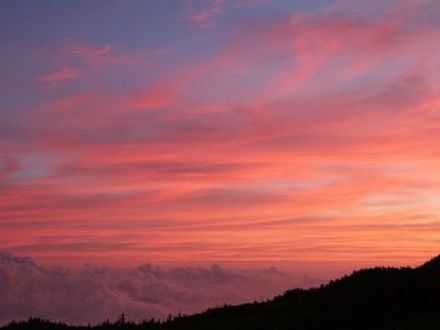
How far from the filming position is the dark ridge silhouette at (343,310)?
33844mm

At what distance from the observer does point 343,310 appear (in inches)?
1432

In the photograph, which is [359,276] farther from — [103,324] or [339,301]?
[103,324]

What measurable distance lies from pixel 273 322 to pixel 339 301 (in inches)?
229

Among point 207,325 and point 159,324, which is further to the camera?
point 159,324

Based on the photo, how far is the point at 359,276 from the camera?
43594mm

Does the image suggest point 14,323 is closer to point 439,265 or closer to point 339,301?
point 339,301

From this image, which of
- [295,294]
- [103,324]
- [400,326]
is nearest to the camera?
[400,326]

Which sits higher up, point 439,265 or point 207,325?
point 439,265

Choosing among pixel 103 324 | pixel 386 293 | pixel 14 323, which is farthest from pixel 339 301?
pixel 14 323

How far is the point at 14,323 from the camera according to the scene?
39.5m

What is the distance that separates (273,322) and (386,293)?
874 cm

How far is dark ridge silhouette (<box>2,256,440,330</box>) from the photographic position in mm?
33844

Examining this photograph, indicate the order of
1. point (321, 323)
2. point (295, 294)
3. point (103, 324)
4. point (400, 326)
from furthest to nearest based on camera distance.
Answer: point (295, 294)
point (103, 324)
point (321, 323)
point (400, 326)

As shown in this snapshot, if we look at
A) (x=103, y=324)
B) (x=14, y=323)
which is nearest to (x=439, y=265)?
(x=103, y=324)
